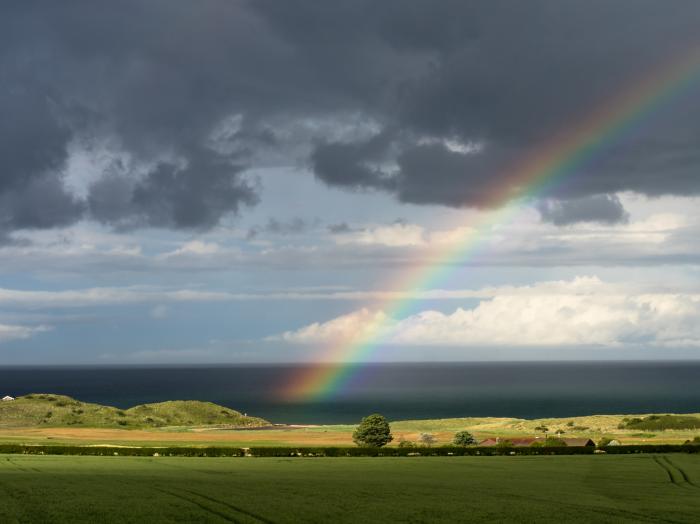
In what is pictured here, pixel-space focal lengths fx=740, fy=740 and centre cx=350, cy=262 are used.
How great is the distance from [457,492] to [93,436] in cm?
9013

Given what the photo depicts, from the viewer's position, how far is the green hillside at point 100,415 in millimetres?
165375

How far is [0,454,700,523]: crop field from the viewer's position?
35.2 metres

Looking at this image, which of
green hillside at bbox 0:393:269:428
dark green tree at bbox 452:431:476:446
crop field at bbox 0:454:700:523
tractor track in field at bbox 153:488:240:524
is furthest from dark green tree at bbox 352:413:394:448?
green hillside at bbox 0:393:269:428

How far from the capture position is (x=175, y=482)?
46.9 metres

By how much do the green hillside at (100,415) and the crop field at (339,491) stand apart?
101 m

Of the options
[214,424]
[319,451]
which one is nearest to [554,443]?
[319,451]

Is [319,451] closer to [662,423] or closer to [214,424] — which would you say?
[662,423]

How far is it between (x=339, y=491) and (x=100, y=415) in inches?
5592

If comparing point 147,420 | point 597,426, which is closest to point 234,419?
point 147,420

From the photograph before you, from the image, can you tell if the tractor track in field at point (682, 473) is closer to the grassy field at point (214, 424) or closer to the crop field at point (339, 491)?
the crop field at point (339, 491)

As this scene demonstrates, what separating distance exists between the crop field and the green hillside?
101m

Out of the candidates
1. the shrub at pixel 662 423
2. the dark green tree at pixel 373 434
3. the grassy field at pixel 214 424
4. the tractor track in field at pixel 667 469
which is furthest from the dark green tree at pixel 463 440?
the shrub at pixel 662 423

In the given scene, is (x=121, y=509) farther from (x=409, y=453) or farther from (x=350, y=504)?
(x=409, y=453)

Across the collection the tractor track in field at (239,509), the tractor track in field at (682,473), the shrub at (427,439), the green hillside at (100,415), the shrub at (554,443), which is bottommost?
the tractor track in field at (682,473)
